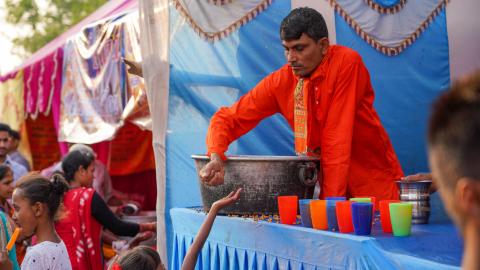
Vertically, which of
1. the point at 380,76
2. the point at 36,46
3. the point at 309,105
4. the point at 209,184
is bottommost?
the point at 209,184

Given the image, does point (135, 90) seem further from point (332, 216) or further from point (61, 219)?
point (332, 216)

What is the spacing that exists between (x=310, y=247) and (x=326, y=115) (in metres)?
0.91

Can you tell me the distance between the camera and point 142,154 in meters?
7.52

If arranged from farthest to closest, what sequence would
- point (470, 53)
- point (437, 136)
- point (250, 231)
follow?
point (470, 53) < point (250, 231) < point (437, 136)

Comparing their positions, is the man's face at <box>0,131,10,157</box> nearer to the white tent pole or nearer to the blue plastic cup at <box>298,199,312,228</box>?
the white tent pole

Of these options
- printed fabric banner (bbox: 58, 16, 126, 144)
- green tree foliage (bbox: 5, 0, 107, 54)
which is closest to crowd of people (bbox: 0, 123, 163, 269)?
printed fabric banner (bbox: 58, 16, 126, 144)

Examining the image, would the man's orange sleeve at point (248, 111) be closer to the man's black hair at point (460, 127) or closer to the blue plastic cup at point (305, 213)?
the blue plastic cup at point (305, 213)

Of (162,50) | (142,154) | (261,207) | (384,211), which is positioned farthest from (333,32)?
(142,154)

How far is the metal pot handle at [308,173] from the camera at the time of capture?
311 centimetres

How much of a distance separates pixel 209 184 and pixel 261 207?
0.78 feet

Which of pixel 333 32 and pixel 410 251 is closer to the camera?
pixel 410 251

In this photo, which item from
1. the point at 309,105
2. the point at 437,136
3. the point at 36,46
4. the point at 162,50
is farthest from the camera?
the point at 36,46

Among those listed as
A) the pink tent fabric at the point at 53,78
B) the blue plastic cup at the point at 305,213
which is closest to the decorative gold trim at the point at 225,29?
the blue plastic cup at the point at 305,213

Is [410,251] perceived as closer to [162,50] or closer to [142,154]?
[162,50]
